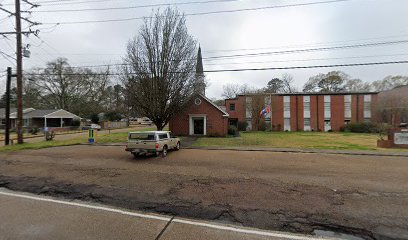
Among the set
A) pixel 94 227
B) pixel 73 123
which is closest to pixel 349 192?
pixel 94 227

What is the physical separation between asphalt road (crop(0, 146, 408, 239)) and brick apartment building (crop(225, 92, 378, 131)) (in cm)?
2851

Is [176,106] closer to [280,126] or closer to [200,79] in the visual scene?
[200,79]

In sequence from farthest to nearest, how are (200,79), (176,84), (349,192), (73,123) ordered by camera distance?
(73,123) → (200,79) → (176,84) → (349,192)

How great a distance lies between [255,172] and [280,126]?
108 ft

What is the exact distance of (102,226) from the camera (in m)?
4.38

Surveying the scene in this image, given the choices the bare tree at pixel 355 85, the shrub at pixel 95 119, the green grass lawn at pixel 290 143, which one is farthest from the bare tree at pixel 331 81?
the shrub at pixel 95 119

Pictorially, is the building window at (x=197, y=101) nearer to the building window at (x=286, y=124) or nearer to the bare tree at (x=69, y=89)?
the building window at (x=286, y=124)

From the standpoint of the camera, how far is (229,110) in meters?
40.6

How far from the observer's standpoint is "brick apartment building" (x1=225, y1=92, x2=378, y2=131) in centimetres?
3869

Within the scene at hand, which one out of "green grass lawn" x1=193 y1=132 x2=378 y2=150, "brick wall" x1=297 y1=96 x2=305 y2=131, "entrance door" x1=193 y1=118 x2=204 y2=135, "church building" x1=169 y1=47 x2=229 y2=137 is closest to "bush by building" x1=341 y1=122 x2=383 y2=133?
"brick wall" x1=297 y1=96 x2=305 y2=131

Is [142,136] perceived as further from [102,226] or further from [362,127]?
[362,127]

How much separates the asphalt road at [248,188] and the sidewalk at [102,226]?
39 cm

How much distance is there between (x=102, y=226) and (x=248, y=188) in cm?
415

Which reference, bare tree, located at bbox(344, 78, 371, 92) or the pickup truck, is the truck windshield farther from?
bare tree, located at bbox(344, 78, 371, 92)
